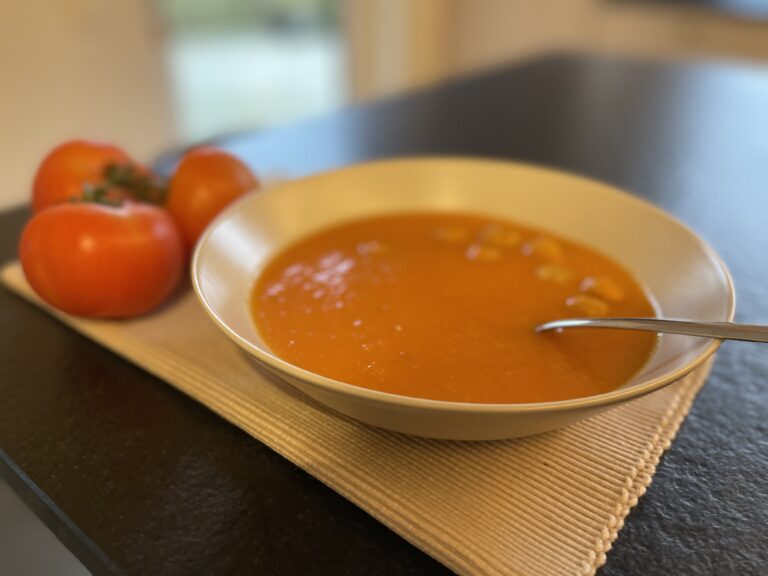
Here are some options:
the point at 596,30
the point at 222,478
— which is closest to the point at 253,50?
the point at 596,30

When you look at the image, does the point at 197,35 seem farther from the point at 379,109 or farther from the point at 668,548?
the point at 668,548

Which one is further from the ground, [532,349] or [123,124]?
[532,349]

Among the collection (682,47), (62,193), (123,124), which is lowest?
(123,124)

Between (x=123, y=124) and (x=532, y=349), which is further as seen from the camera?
(x=123, y=124)

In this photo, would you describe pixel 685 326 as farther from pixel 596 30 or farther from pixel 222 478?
pixel 596 30

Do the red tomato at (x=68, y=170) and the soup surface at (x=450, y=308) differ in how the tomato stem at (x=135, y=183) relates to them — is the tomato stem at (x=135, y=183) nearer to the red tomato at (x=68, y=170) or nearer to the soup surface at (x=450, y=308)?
the red tomato at (x=68, y=170)

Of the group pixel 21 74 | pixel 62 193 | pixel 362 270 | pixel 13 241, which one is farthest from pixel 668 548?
pixel 21 74
